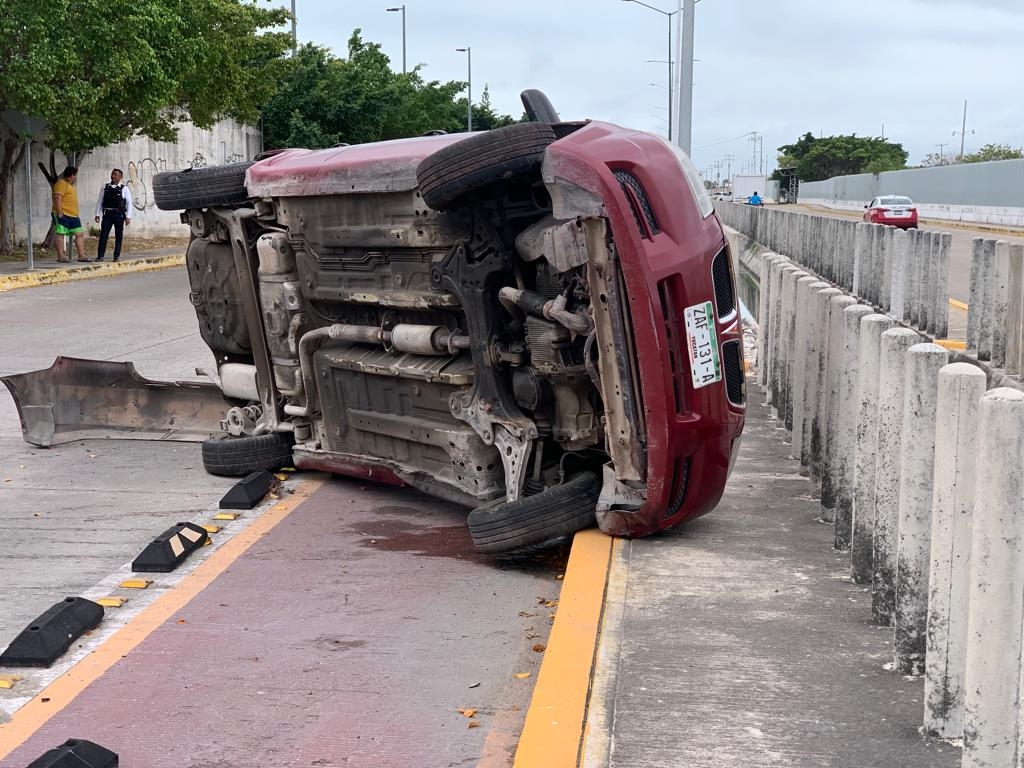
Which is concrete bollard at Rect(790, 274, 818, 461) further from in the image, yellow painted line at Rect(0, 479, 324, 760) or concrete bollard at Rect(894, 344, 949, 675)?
yellow painted line at Rect(0, 479, 324, 760)

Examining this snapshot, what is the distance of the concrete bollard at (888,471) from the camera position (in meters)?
4.15

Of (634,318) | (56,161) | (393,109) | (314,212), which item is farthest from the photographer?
(393,109)

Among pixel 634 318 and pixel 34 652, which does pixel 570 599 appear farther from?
pixel 34 652

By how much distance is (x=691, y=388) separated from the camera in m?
5.39

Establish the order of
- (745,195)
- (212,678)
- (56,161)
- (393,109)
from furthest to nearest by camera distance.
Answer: (745,195) → (393,109) → (56,161) → (212,678)

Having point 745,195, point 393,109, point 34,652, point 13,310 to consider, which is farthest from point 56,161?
point 745,195

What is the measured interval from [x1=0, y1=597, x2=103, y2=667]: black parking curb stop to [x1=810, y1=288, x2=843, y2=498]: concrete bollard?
3.24 metres

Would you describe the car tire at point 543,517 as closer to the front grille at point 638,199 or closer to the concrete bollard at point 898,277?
the front grille at point 638,199

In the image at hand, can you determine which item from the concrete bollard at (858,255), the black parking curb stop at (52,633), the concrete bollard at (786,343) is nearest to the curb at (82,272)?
the concrete bollard at (858,255)

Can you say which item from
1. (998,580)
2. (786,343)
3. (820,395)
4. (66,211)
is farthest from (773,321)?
(66,211)

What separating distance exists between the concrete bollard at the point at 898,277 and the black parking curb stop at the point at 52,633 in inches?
392

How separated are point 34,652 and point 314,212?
2956 millimetres

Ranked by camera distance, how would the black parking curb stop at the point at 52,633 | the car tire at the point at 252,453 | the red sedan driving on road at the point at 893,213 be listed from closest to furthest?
the black parking curb stop at the point at 52,633 → the car tire at the point at 252,453 → the red sedan driving on road at the point at 893,213

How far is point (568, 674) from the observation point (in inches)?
162
